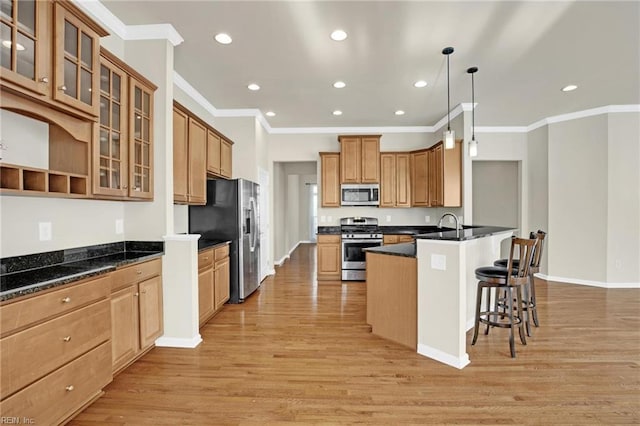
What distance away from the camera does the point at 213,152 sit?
13.6ft

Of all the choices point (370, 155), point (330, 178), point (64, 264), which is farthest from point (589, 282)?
point (64, 264)

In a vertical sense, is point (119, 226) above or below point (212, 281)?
above

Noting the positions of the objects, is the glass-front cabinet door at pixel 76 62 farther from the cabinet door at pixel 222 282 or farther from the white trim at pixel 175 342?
the cabinet door at pixel 222 282

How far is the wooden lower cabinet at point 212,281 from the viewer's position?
3268 millimetres

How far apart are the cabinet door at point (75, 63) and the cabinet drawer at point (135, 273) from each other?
1.17m

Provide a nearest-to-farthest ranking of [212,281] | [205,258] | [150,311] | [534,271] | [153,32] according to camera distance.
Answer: [150,311] < [153,32] < [534,271] < [205,258] < [212,281]

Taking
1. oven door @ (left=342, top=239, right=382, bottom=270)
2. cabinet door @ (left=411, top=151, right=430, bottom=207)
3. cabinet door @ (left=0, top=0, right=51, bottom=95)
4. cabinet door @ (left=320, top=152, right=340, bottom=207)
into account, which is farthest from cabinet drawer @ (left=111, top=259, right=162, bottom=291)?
cabinet door @ (left=411, top=151, right=430, bottom=207)

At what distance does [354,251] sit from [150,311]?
359cm

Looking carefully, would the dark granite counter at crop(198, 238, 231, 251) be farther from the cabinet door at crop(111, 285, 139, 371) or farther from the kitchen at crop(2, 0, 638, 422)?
the cabinet door at crop(111, 285, 139, 371)

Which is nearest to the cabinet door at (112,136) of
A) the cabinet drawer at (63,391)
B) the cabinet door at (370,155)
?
the cabinet drawer at (63,391)

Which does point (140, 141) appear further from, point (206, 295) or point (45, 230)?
point (206, 295)

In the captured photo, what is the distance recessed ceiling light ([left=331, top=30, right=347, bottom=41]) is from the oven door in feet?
11.3

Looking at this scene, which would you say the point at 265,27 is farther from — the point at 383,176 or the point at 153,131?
the point at 383,176

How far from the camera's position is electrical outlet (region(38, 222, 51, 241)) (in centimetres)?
213
